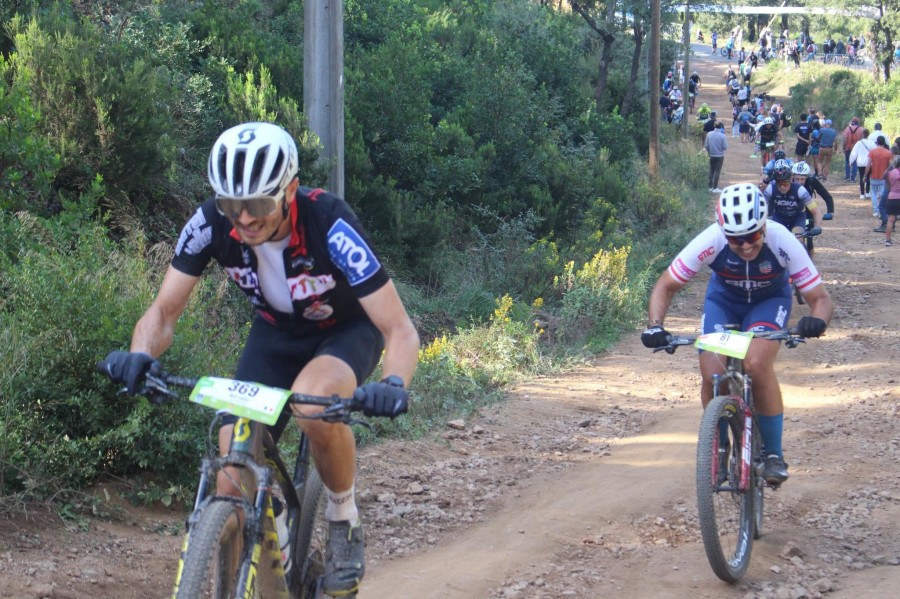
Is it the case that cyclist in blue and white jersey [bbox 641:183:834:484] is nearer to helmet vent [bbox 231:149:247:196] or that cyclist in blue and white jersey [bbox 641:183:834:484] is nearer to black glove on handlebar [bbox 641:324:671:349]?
black glove on handlebar [bbox 641:324:671:349]

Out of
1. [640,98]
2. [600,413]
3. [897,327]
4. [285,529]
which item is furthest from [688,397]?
[640,98]

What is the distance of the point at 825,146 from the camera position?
3102 cm

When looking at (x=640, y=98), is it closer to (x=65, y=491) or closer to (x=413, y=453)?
(x=413, y=453)

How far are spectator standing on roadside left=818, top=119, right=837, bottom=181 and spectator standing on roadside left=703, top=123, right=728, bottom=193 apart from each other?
4.11 metres

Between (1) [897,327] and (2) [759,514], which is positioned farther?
(1) [897,327]

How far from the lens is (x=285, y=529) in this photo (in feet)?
12.7

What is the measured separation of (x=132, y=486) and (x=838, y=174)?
31.4 metres

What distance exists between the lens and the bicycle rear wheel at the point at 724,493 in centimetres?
529

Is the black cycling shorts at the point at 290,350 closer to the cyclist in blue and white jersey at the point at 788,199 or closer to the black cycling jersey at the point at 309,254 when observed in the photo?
the black cycling jersey at the point at 309,254

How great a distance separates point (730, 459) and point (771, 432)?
0.59 meters

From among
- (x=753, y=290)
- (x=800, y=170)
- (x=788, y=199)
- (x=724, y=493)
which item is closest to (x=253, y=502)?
(x=724, y=493)

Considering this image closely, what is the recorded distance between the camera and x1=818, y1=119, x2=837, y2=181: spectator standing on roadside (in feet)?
101

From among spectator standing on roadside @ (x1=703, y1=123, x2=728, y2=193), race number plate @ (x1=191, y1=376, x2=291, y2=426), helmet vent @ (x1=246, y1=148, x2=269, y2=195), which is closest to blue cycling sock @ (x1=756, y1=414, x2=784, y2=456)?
race number plate @ (x1=191, y1=376, x2=291, y2=426)

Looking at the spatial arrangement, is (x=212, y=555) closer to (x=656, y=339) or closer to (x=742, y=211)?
(x=656, y=339)
